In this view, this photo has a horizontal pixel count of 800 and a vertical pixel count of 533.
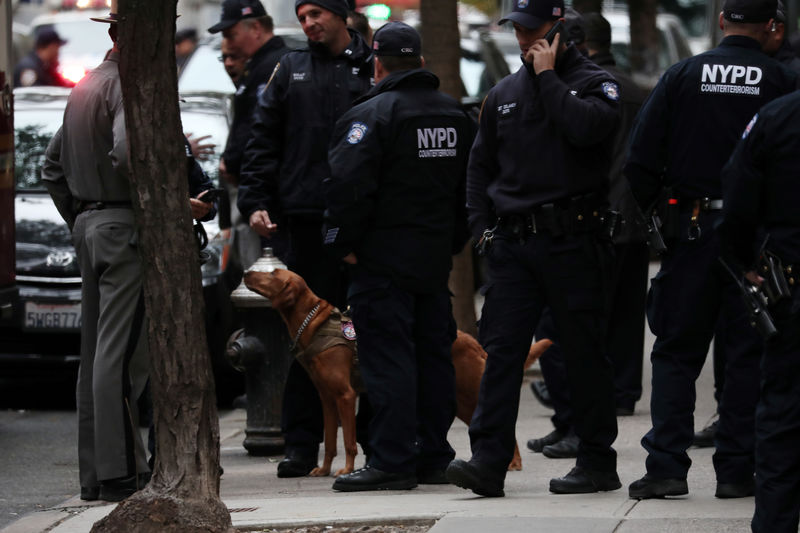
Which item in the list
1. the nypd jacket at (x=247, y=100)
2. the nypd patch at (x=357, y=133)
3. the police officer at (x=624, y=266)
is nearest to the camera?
the nypd patch at (x=357, y=133)

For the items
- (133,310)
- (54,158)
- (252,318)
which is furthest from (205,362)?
(252,318)

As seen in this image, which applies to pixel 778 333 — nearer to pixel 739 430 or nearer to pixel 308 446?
pixel 739 430

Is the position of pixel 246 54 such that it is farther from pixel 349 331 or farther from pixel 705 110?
pixel 705 110

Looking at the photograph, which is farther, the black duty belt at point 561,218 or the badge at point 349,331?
the badge at point 349,331

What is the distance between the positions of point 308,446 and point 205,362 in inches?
79.5

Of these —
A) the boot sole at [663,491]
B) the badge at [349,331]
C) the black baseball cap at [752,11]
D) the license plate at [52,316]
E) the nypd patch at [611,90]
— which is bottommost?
the boot sole at [663,491]

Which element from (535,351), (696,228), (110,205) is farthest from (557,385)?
(110,205)

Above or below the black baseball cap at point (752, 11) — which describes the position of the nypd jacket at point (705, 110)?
below

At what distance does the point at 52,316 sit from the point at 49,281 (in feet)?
0.91

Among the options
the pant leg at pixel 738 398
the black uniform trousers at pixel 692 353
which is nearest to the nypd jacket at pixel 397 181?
the black uniform trousers at pixel 692 353

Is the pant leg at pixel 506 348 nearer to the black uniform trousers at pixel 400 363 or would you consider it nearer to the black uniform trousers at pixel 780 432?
the black uniform trousers at pixel 400 363

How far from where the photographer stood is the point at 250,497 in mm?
6742

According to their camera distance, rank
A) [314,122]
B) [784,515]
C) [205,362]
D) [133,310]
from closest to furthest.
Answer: [784,515] < [205,362] < [133,310] < [314,122]

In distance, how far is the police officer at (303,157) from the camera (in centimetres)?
736
